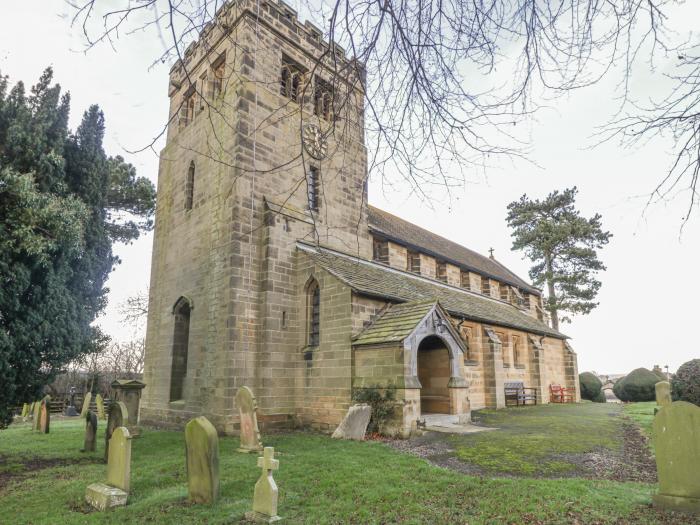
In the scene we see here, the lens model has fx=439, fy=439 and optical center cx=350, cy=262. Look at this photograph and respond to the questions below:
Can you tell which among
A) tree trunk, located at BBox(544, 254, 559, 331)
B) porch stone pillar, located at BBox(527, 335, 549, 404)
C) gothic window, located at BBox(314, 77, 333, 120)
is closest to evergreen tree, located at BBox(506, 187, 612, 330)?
tree trunk, located at BBox(544, 254, 559, 331)

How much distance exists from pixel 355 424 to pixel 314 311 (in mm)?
4411

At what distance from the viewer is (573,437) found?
37.6 feet

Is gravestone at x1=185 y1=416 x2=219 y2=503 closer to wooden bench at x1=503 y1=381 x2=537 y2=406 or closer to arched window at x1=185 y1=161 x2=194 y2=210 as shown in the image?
arched window at x1=185 y1=161 x2=194 y2=210

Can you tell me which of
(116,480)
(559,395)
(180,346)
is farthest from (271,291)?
(559,395)

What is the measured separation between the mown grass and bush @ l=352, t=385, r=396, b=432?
5.81 ft

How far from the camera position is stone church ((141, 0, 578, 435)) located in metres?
13.0

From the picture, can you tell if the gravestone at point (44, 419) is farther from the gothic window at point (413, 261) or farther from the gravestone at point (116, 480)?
the gothic window at point (413, 261)

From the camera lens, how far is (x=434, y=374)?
14891 millimetres

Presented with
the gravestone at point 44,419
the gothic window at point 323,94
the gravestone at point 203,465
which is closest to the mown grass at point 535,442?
the gravestone at point 203,465

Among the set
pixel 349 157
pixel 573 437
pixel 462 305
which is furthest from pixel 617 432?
pixel 349 157

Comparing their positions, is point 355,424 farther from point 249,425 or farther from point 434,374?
point 434,374

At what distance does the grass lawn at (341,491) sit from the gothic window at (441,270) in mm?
14282

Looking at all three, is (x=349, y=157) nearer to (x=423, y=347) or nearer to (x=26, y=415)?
(x=423, y=347)

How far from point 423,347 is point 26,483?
11.4 m
